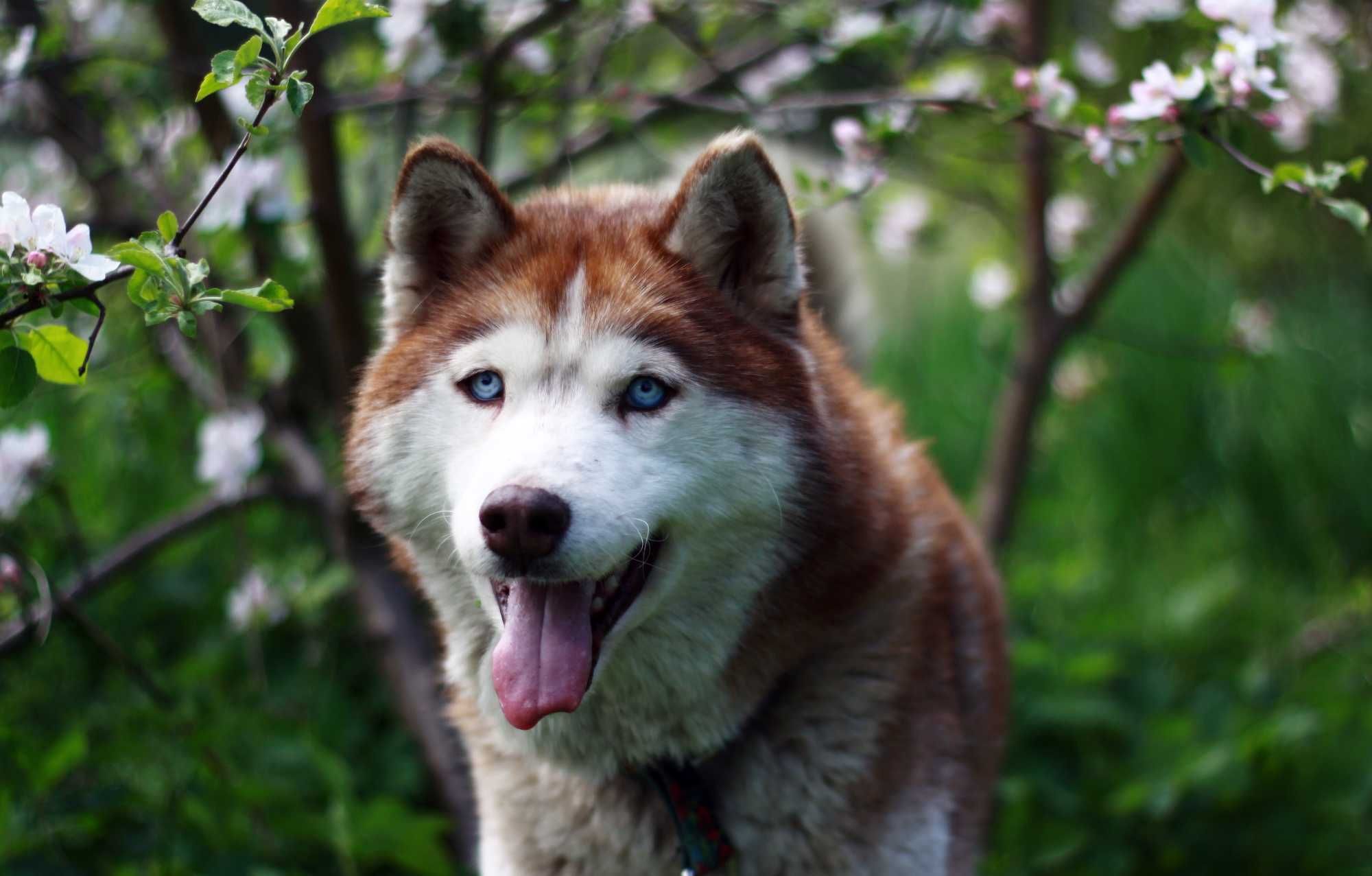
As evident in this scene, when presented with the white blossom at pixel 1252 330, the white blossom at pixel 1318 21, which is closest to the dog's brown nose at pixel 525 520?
the white blossom at pixel 1252 330

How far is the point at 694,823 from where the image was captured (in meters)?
2.23

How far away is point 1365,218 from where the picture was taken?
1.98 m

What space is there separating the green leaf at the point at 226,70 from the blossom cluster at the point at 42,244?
27cm

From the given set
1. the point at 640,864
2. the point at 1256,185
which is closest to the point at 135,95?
the point at 640,864

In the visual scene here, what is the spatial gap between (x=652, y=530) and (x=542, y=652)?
262 millimetres

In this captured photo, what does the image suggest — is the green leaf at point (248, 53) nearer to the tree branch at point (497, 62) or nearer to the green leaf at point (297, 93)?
the green leaf at point (297, 93)

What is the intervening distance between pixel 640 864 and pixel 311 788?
4.42 ft

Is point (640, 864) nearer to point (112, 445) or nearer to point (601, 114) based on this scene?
point (601, 114)

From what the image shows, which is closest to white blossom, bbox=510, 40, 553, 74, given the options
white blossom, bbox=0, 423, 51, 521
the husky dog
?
the husky dog

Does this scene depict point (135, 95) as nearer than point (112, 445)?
Yes

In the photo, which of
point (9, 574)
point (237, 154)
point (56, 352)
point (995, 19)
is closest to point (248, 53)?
point (237, 154)

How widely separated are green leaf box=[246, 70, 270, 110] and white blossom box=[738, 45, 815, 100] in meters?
2.08

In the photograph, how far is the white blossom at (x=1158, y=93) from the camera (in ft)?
7.06

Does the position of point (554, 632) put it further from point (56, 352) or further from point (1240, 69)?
point (1240, 69)
